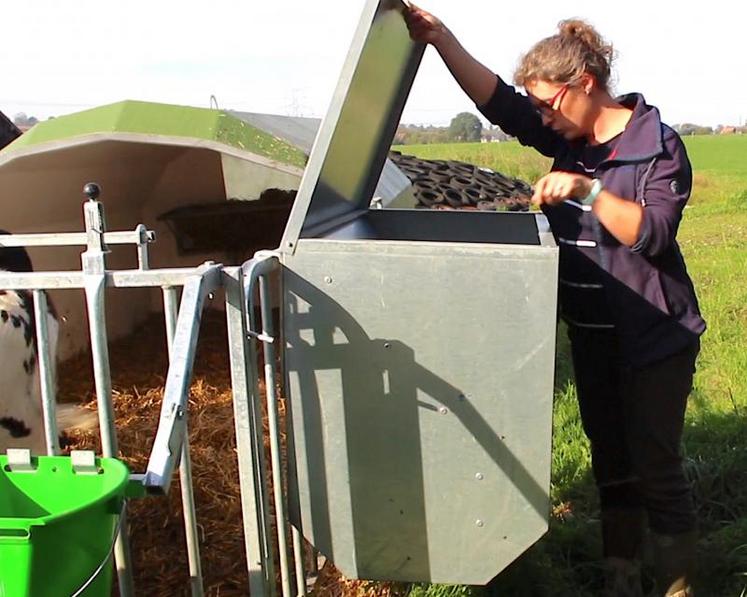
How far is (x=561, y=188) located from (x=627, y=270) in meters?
0.51

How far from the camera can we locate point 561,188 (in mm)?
2236

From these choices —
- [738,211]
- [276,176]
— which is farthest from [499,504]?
[738,211]

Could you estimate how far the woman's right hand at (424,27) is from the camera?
9.20 feet

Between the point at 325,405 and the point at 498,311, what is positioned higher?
the point at 498,311

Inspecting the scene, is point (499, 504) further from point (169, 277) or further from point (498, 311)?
point (169, 277)

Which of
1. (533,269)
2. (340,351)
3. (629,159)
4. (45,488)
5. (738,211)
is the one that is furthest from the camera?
(738,211)

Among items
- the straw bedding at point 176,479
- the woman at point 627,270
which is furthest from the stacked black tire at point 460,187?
the woman at point 627,270

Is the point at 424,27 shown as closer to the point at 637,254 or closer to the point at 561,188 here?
the point at 561,188

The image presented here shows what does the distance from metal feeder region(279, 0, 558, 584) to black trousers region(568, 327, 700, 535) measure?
0.58m

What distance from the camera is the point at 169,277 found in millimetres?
2121

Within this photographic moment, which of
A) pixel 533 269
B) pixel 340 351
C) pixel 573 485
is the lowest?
pixel 573 485

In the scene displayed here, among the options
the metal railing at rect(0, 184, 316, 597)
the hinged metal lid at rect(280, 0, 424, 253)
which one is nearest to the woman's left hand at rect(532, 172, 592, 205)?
the hinged metal lid at rect(280, 0, 424, 253)

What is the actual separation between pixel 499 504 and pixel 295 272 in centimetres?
87

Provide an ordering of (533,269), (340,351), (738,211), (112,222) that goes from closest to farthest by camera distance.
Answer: (533,269) < (340,351) < (112,222) < (738,211)
